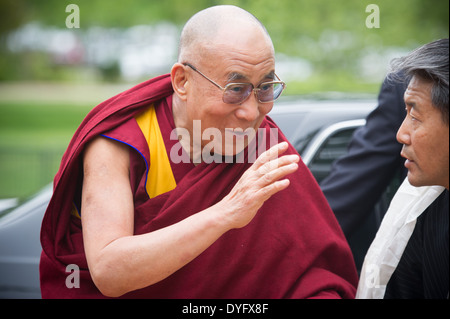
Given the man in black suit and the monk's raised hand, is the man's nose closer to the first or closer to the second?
the monk's raised hand

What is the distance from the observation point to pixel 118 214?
2.08m

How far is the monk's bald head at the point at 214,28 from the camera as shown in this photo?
2.18 meters

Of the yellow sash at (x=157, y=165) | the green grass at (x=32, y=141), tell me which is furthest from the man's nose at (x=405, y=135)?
the green grass at (x=32, y=141)

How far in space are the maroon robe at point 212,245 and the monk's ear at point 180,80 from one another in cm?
15

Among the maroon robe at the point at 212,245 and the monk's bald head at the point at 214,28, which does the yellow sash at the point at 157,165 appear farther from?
the monk's bald head at the point at 214,28

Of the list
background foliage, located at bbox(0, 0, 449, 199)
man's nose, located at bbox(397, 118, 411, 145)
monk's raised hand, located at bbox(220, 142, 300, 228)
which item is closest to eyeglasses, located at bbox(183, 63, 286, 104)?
monk's raised hand, located at bbox(220, 142, 300, 228)

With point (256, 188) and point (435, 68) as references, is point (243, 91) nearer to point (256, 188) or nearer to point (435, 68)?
point (256, 188)

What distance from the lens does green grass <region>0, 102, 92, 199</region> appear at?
10.4 metres

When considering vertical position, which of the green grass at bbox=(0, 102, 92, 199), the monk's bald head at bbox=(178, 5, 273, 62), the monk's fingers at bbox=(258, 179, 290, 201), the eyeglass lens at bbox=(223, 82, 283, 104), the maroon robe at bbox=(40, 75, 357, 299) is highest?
the monk's bald head at bbox=(178, 5, 273, 62)

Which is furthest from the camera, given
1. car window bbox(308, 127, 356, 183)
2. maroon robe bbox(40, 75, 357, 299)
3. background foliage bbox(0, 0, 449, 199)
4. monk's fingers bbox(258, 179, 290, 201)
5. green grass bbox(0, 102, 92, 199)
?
green grass bbox(0, 102, 92, 199)

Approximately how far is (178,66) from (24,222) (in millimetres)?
1334

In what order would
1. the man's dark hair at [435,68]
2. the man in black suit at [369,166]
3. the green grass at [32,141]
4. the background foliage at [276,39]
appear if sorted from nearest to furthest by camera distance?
the man's dark hair at [435,68], the man in black suit at [369,166], the background foliage at [276,39], the green grass at [32,141]

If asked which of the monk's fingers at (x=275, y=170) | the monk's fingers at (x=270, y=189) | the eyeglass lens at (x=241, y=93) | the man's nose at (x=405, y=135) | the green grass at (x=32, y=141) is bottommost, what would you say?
the green grass at (x=32, y=141)
